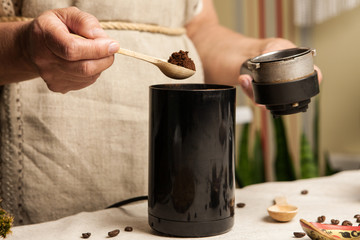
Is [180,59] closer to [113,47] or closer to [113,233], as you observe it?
[113,47]

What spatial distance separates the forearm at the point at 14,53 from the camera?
0.95 metres

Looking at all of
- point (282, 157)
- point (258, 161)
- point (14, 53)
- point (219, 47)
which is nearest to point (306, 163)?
point (282, 157)

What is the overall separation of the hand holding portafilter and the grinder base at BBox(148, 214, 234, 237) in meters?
0.22

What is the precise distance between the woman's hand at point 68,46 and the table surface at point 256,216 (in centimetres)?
27

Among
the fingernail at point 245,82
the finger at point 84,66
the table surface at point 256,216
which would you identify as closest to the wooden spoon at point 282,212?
the table surface at point 256,216

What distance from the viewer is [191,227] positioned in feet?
2.71

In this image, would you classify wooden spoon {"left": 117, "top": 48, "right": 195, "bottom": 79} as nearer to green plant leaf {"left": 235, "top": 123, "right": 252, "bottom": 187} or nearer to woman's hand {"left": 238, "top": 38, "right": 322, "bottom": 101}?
woman's hand {"left": 238, "top": 38, "right": 322, "bottom": 101}

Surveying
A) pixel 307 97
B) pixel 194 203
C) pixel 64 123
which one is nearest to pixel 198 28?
pixel 64 123

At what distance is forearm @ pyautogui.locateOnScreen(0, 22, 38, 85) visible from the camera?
95 cm

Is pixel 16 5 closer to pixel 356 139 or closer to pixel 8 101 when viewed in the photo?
pixel 8 101

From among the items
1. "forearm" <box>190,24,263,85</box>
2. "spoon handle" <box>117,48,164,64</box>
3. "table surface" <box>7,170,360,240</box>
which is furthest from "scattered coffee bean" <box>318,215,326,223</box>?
"forearm" <box>190,24,263,85</box>

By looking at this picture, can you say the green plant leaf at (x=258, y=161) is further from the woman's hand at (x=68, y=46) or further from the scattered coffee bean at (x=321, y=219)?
the woman's hand at (x=68, y=46)

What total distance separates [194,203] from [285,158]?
5.42ft

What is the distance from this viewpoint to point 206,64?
145 cm
